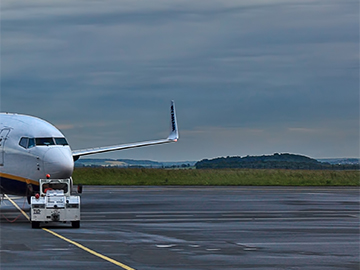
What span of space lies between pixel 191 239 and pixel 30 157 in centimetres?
1204

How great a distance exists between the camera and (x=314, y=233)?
26281 millimetres

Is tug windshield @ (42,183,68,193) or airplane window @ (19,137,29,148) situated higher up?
airplane window @ (19,137,29,148)

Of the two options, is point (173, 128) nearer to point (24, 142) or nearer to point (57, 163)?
point (24, 142)

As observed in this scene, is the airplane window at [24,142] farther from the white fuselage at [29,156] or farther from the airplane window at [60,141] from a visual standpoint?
the airplane window at [60,141]

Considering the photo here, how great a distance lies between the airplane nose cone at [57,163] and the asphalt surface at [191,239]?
2.43 metres

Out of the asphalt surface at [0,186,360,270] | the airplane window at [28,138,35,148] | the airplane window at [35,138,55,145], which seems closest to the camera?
the asphalt surface at [0,186,360,270]

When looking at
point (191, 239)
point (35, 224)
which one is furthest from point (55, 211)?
point (191, 239)

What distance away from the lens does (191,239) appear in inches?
934

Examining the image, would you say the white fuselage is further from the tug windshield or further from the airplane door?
the tug windshield

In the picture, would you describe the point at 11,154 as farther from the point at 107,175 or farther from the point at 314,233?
the point at 107,175

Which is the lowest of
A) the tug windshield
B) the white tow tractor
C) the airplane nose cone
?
the white tow tractor

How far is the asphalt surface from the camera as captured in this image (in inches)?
715

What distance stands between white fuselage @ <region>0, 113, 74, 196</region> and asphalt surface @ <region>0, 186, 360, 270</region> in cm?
190

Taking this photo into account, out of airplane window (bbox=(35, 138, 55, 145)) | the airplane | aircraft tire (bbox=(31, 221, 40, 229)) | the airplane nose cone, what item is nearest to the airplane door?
the airplane
